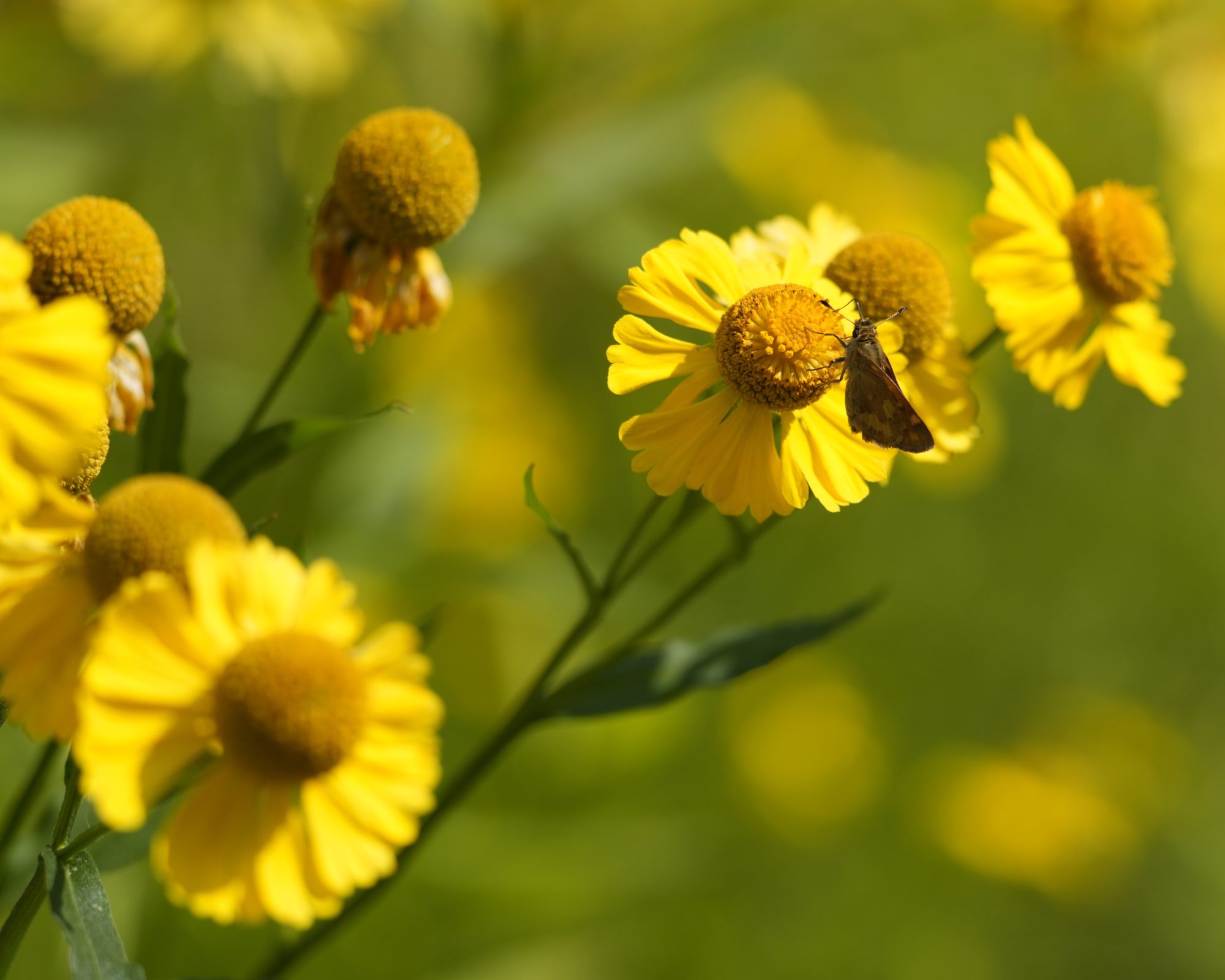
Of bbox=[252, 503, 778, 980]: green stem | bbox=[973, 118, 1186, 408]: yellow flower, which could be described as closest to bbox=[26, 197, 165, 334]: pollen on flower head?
bbox=[252, 503, 778, 980]: green stem

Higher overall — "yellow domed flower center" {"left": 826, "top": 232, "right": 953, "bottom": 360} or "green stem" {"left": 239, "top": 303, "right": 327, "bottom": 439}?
"yellow domed flower center" {"left": 826, "top": 232, "right": 953, "bottom": 360}

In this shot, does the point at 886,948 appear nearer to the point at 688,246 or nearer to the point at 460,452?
the point at 460,452

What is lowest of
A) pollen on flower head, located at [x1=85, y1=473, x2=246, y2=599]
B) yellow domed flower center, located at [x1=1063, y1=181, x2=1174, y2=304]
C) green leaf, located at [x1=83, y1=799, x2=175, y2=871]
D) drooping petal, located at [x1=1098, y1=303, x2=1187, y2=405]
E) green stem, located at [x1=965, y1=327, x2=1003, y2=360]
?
green leaf, located at [x1=83, y1=799, x2=175, y2=871]

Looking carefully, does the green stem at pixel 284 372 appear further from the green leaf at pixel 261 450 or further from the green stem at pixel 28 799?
the green stem at pixel 28 799

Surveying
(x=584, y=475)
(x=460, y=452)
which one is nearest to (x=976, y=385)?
(x=584, y=475)

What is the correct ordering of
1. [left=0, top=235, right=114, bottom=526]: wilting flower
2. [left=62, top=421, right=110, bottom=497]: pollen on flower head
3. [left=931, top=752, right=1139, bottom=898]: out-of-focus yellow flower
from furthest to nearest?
[left=931, top=752, right=1139, bottom=898]: out-of-focus yellow flower
[left=62, top=421, right=110, bottom=497]: pollen on flower head
[left=0, top=235, right=114, bottom=526]: wilting flower

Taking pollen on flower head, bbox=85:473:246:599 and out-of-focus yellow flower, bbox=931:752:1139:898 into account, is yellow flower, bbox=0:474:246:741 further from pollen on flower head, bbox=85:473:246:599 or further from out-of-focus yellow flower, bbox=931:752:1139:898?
out-of-focus yellow flower, bbox=931:752:1139:898

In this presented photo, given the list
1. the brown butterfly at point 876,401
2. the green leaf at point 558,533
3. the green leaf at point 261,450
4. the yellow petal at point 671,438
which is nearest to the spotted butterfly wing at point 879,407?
the brown butterfly at point 876,401
